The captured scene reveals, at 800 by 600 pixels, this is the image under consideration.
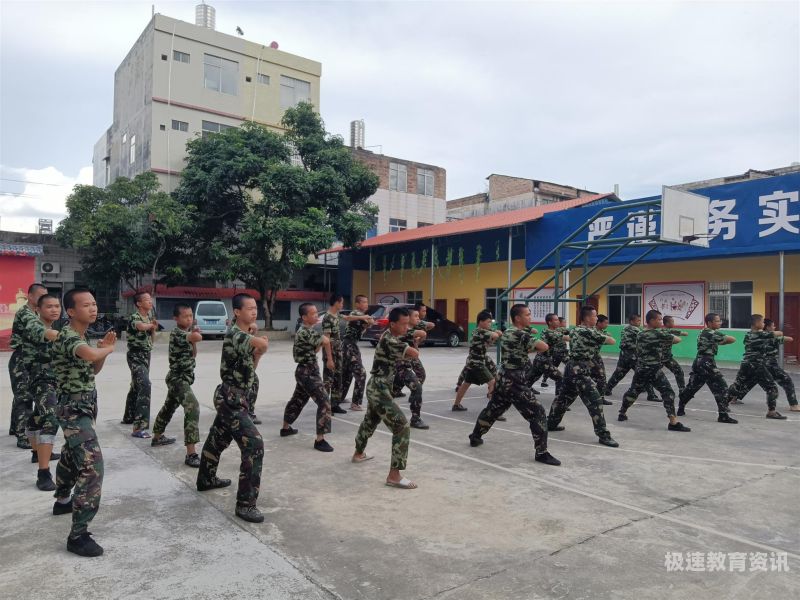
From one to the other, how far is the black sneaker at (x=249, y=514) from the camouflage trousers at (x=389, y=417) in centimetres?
126

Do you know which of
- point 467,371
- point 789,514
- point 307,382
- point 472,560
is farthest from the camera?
point 467,371

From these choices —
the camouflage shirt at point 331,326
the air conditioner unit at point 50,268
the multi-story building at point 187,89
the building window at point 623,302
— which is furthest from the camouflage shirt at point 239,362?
the air conditioner unit at point 50,268

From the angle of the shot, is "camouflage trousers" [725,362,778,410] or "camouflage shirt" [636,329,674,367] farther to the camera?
"camouflage trousers" [725,362,778,410]

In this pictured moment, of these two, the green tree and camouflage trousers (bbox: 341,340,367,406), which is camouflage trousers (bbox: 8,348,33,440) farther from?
the green tree

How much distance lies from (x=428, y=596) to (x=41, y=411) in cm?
366

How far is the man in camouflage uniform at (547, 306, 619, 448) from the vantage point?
21.3ft

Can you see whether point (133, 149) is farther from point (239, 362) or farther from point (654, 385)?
point (239, 362)

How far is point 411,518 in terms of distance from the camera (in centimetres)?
420

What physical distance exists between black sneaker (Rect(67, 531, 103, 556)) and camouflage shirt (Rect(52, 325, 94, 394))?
890 millimetres

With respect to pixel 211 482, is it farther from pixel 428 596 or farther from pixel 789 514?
pixel 789 514

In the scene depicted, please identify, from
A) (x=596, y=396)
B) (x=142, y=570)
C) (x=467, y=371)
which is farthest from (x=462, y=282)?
(x=142, y=570)

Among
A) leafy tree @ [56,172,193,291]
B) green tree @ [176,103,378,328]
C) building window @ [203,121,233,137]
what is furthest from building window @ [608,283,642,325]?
building window @ [203,121,233,137]

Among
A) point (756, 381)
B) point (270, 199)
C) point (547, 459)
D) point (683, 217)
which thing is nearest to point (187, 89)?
point (270, 199)

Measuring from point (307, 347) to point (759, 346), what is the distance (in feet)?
21.5
